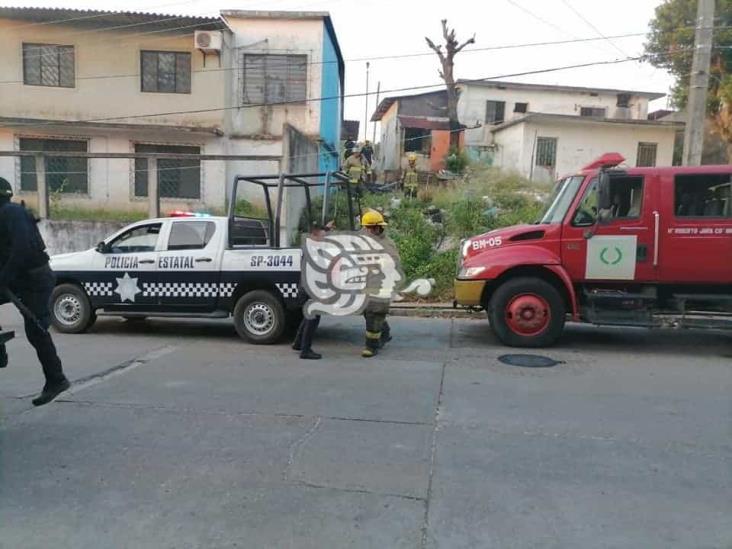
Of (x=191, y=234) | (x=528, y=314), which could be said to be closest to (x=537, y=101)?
(x=528, y=314)

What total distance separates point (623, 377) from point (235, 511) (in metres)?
4.67

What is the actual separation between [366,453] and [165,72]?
18.7 meters

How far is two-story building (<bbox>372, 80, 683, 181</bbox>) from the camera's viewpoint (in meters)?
25.9

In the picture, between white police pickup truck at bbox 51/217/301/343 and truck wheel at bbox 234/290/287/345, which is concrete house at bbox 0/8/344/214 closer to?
white police pickup truck at bbox 51/217/301/343

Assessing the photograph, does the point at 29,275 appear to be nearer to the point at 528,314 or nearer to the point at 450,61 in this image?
the point at 528,314

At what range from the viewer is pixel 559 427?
4867 mm

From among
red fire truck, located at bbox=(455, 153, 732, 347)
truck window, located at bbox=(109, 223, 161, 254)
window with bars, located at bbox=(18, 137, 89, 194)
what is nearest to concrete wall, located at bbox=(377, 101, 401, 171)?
window with bars, located at bbox=(18, 137, 89, 194)

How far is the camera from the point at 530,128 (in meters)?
25.8

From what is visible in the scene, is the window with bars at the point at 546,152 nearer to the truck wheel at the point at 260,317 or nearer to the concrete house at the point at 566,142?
the concrete house at the point at 566,142

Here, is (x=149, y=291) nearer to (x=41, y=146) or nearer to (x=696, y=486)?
(x=696, y=486)

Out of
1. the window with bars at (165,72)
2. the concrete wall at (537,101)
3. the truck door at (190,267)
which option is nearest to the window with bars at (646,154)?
the concrete wall at (537,101)

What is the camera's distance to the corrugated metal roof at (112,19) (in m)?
18.7

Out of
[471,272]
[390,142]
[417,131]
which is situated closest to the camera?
[471,272]

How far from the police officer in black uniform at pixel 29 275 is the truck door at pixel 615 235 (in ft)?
19.2
